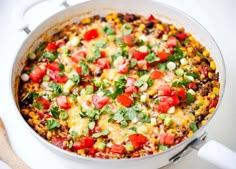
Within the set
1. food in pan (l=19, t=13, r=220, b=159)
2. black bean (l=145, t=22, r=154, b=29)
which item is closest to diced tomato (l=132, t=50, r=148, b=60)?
food in pan (l=19, t=13, r=220, b=159)

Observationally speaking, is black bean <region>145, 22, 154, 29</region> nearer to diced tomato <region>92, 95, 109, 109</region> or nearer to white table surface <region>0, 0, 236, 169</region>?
white table surface <region>0, 0, 236, 169</region>

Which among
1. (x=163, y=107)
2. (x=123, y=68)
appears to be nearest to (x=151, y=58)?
(x=123, y=68)

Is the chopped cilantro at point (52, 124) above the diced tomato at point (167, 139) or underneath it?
above

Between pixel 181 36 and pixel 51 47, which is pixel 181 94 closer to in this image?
pixel 181 36

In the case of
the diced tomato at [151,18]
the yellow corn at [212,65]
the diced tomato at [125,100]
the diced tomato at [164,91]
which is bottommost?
the diced tomato at [125,100]

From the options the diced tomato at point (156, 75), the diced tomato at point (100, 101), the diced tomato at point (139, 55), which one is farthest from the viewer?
the diced tomato at point (139, 55)

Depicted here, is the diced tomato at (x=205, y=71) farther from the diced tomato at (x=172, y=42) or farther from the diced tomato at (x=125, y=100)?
the diced tomato at (x=125, y=100)

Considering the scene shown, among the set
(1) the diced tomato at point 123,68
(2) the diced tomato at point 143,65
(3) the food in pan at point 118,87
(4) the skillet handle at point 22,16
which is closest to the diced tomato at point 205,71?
(3) the food in pan at point 118,87
